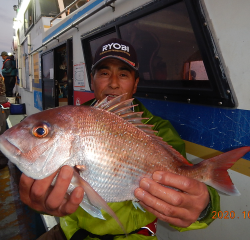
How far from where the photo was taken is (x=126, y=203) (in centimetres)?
154

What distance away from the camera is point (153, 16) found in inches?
80.0

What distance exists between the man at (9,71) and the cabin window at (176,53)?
13217 millimetres

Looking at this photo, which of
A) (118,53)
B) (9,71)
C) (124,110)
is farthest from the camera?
(9,71)

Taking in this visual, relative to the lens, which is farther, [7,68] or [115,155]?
[7,68]

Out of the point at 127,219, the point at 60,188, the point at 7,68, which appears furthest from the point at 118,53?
the point at 7,68

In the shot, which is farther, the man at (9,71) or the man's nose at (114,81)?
the man at (9,71)

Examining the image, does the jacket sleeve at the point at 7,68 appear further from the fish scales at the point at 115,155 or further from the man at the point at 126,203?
the fish scales at the point at 115,155

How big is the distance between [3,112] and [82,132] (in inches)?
215

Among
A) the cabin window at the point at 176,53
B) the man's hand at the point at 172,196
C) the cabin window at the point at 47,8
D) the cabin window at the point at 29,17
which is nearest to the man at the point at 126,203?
the man's hand at the point at 172,196

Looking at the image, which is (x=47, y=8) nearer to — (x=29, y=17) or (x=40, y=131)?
(x=29, y=17)

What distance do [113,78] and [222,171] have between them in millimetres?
1202

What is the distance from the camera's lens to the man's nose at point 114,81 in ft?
5.77

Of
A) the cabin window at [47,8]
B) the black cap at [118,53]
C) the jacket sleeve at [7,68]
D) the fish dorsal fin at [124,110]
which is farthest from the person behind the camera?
the jacket sleeve at [7,68]

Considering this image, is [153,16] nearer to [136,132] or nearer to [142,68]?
[142,68]
